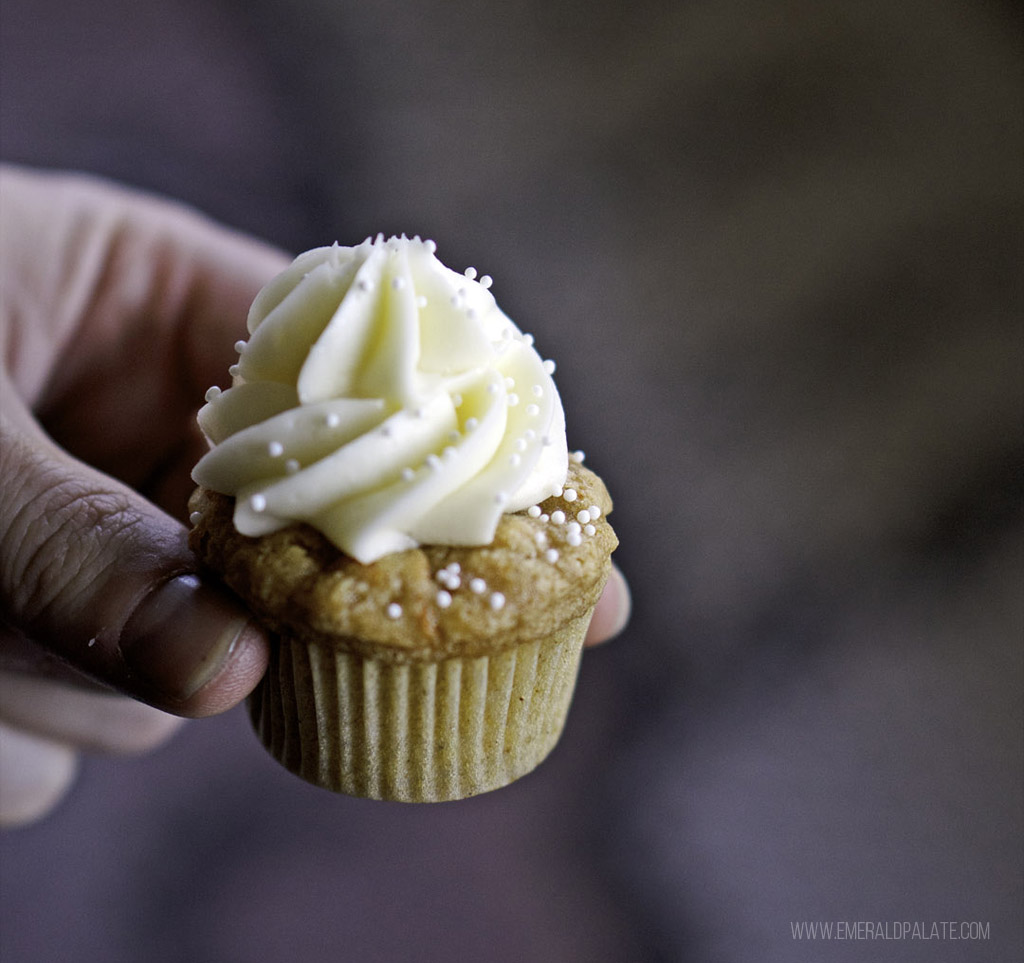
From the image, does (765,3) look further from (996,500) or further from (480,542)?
(480,542)

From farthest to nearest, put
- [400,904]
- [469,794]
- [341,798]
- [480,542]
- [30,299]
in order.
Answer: [341,798]
[400,904]
[30,299]
[469,794]
[480,542]

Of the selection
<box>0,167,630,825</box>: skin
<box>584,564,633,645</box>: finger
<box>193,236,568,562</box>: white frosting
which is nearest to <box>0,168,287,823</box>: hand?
<box>0,167,630,825</box>: skin

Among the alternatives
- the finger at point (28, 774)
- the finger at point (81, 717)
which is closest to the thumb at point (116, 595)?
the finger at point (81, 717)

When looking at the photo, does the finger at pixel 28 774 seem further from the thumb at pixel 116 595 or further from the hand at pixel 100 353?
the thumb at pixel 116 595

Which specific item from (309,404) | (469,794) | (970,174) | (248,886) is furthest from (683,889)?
(970,174)

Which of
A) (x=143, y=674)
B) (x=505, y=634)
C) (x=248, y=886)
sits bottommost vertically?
(x=248, y=886)

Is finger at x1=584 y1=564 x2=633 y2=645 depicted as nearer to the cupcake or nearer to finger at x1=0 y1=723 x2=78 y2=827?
the cupcake
